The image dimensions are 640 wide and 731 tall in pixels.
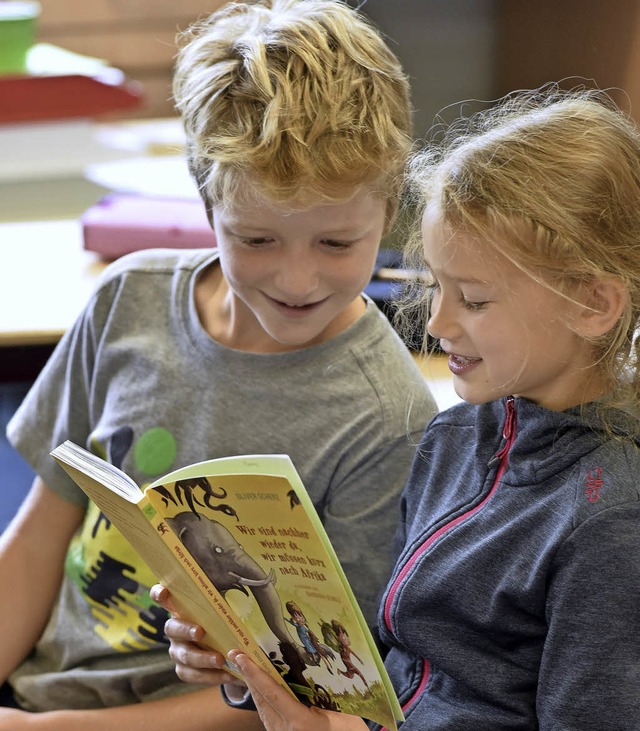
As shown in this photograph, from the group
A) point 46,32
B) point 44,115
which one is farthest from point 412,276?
point 46,32

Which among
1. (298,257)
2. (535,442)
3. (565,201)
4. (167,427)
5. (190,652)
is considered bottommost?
(190,652)

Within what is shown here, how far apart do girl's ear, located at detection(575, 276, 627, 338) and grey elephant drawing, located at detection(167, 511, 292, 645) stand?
0.34 meters

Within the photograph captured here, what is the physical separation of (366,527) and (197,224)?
767 millimetres

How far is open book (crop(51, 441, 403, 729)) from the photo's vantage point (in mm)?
798

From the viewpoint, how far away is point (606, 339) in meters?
0.88

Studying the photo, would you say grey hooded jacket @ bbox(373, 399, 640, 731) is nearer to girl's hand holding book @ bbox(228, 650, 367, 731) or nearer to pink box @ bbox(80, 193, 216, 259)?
girl's hand holding book @ bbox(228, 650, 367, 731)

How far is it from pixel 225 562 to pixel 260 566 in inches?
1.2

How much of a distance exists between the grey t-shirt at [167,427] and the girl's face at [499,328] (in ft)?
0.69

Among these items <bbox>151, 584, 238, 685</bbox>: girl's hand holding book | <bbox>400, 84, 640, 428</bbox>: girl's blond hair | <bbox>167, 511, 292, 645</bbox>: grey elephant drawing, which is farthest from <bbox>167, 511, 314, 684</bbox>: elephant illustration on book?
<bbox>400, 84, 640, 428</bbox>: girl's blond hair

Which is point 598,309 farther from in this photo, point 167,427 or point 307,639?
point 167,427

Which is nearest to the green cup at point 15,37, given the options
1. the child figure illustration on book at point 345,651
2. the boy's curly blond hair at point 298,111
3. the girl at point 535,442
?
the boy's curly blond hair at point 298,111

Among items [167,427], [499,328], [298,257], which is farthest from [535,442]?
[167,427]

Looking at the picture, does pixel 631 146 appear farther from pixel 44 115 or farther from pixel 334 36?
pixel 44 115

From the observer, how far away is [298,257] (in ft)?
3.45
